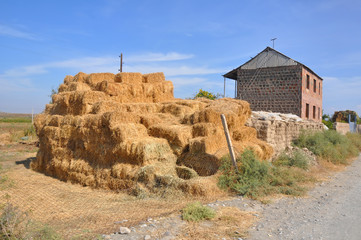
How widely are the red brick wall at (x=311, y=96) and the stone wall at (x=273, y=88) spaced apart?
546 millimetres

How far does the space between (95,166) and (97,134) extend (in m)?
0.99

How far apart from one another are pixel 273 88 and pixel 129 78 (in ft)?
38.3

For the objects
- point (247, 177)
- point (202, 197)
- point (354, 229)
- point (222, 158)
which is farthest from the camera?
point (222, 158)

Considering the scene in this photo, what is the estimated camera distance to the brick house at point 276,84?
739 inches

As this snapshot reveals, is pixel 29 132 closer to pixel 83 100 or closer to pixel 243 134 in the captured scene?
pixel 83 100

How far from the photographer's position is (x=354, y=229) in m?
4.98

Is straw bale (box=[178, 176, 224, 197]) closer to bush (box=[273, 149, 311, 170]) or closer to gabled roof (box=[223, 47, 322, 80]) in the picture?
bush (box=[273, 149, 311, 170])

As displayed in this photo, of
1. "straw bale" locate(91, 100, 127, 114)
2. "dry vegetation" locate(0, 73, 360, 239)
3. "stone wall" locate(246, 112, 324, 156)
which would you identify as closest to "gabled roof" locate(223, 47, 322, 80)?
"stone wall" locate(246, 112, 324, 156)

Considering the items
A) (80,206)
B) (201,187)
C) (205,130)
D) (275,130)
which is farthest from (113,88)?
(275,130)

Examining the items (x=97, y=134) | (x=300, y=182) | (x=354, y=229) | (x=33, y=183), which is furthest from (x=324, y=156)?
(x=33, y=183)

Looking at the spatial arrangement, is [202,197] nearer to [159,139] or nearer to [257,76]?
[159,139]

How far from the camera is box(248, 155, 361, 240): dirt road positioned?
4.72 m

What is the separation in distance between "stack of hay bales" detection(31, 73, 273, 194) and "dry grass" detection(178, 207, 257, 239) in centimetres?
130

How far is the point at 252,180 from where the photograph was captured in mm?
7074
